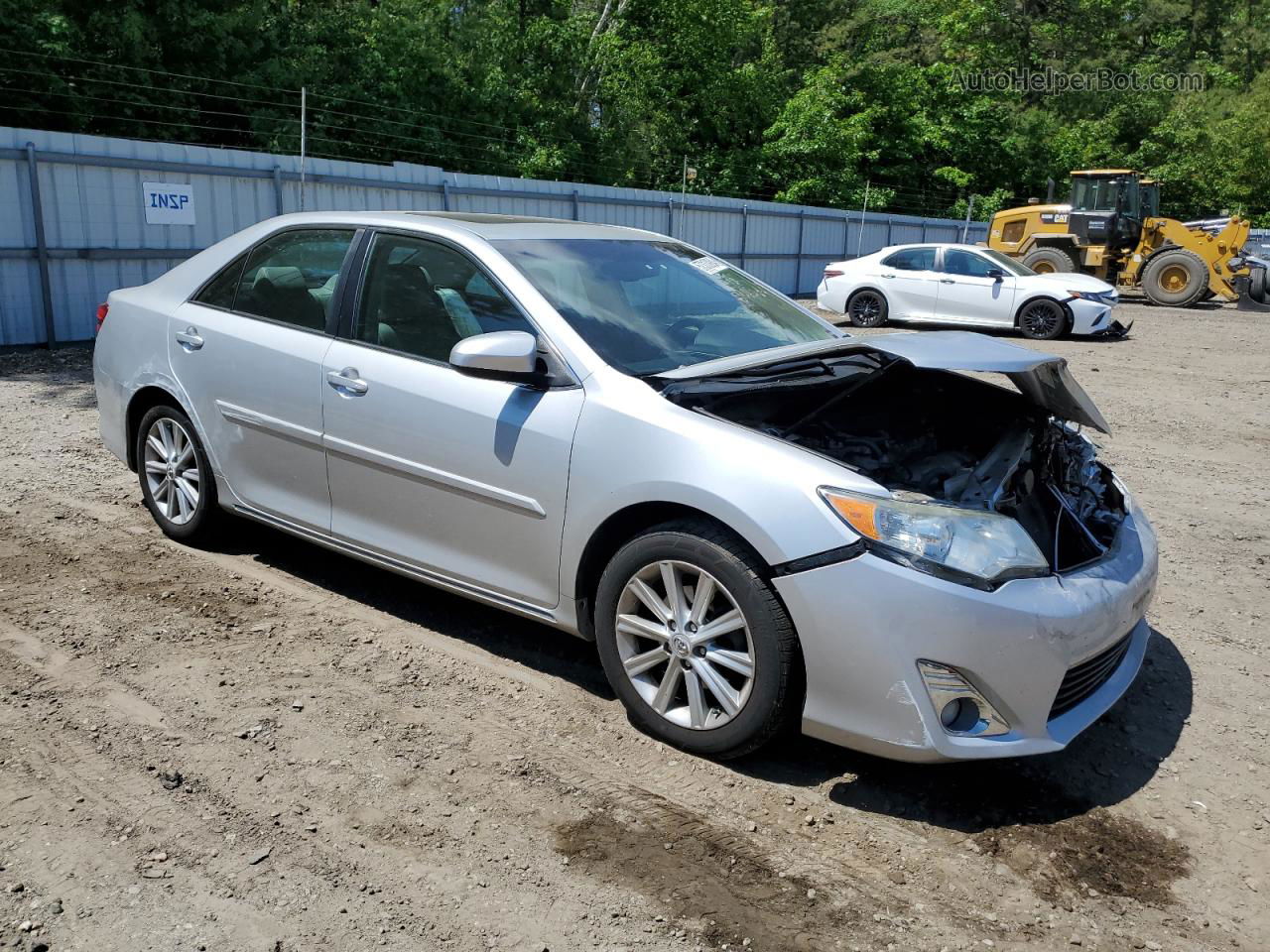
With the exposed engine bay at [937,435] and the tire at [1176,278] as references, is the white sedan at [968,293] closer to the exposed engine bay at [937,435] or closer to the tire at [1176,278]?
the tire at [1176,278]

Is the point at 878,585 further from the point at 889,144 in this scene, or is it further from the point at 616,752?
the point at 889,144

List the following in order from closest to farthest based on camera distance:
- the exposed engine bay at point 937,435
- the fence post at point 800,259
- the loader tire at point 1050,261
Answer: the exposed engine bay at point 937,435 → the loader tire at point 1050,261 → the fence post at point 800,259

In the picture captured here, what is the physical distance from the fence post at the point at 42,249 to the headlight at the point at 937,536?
11.1 meters

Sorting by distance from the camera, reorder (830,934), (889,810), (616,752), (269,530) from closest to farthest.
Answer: (830,934) < (889,810) < (616,752) < (269,530)

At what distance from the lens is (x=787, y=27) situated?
1654 inches

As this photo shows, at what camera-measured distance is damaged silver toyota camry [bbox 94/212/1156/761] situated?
3070 millimetres

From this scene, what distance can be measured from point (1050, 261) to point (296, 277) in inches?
847

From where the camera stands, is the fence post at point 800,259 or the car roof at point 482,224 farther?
the fence post at point 800,259

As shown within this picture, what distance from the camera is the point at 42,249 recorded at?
1159cm

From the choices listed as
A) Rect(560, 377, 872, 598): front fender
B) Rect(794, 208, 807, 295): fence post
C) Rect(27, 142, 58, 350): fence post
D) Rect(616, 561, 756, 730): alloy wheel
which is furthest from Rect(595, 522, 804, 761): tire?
Rect(794, 208, 807, 295): fence post

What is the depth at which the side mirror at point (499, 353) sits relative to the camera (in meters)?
3.62

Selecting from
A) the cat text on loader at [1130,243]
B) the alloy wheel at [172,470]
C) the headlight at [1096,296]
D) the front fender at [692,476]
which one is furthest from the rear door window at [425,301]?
the cat text on loader at [1130,243]

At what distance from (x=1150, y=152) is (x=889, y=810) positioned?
45161mm

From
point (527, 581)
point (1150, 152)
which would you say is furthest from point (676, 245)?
point (1150, 152)
